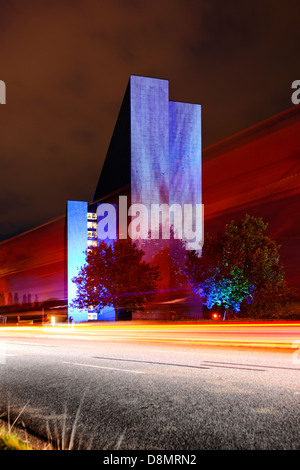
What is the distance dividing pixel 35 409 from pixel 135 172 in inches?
2349

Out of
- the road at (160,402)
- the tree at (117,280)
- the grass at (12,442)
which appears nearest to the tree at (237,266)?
the tree at (117,280)

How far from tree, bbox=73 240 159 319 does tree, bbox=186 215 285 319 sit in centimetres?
594

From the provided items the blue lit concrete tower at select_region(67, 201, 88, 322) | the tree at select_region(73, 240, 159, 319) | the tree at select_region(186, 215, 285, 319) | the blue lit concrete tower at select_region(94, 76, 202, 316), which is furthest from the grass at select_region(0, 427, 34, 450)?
the blue lit concrete tower at select_region(67, 201, 88, 322)

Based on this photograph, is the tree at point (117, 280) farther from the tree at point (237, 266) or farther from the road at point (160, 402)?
the road at point (160, 402)

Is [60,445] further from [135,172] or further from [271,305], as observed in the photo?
[135,172]

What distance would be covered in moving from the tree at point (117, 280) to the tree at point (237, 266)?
594 centimetres

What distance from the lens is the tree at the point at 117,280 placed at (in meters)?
45.6

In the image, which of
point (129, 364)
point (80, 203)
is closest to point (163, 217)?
point (80, 203)

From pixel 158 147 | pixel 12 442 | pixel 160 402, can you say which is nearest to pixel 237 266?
pixel 158 147

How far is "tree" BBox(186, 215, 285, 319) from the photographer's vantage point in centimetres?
4038

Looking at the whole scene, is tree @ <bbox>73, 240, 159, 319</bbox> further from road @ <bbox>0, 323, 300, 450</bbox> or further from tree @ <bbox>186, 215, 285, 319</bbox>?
road @ <bbox>0, 323, 300, 450</bbox>

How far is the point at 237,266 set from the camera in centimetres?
4053

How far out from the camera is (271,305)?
40938mm

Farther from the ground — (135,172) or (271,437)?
(135,172)
